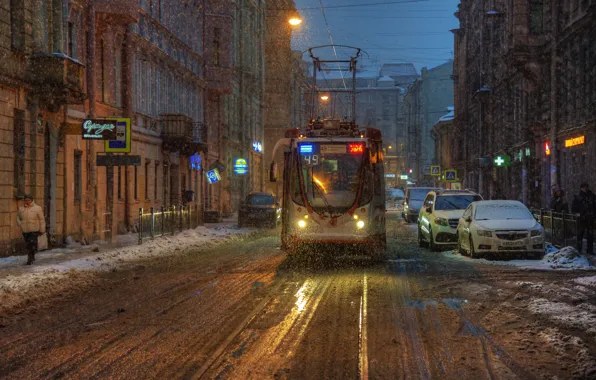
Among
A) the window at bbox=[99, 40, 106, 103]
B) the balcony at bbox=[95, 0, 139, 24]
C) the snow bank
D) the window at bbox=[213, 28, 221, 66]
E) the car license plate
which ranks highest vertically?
the window at bbox=[213, 28, 221, 66]

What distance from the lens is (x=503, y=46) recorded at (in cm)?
A: 4803

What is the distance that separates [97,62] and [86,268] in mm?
12782

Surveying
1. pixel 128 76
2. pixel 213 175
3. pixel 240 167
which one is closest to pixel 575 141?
pixel 213 175

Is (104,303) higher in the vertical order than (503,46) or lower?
lower

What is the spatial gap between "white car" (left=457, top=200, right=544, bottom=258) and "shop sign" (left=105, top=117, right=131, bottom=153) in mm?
10175

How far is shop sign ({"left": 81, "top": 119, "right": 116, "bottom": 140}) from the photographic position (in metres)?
22.3

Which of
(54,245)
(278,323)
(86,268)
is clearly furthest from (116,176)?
(278,323)

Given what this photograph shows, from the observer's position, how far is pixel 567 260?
56.1 ft

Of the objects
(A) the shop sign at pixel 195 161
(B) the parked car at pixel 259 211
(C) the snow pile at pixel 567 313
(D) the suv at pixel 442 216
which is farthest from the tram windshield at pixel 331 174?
(A) the shop sign at pixel 195 161

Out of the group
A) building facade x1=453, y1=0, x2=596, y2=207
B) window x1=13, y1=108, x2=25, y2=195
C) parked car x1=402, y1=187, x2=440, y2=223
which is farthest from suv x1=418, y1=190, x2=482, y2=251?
parked car x1=402, y1=187, x2=440, y2=223

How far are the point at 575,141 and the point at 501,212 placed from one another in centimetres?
1494

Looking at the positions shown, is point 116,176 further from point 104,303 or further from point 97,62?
point 104,303

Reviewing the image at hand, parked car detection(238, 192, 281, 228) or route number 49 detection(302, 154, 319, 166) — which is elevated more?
route number 49 detection(302, 154, 319, 166)

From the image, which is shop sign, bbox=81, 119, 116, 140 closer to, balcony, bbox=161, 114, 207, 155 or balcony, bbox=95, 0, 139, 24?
balcony, bbox=95, 0, 139, 24
